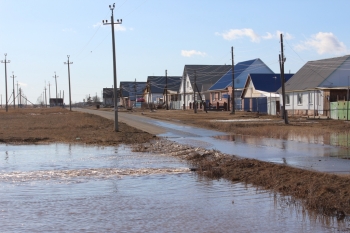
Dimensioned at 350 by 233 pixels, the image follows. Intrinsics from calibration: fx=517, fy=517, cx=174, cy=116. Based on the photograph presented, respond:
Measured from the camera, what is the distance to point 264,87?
2714 inches

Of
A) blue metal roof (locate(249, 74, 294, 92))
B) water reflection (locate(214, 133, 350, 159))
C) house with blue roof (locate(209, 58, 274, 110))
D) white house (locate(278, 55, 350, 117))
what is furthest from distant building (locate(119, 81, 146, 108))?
water reflection (locate(214, 133, 350, 159))

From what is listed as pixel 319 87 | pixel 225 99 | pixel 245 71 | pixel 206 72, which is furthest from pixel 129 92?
pixel 319 87

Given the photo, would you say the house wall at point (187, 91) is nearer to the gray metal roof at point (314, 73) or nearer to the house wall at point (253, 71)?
the house wall at point (253, 71)

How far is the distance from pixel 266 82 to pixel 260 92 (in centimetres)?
424

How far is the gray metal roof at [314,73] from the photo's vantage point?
161ft

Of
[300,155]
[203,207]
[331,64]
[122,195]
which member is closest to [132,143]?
[300,155]

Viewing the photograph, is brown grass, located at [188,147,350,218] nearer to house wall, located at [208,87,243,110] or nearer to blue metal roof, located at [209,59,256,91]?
house wall, located at [208,87,243,110]

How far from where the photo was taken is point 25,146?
25438 millimetres

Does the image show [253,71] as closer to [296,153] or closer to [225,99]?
[225,99]

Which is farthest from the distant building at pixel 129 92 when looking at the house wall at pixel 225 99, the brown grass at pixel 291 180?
the brown grass at pixel 291 180

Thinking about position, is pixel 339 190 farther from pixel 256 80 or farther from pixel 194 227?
pixel 256 80

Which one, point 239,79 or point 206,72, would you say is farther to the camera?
point 206,72

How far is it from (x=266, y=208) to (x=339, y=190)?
1.63m

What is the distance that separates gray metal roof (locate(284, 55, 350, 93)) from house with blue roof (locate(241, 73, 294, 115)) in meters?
5.97
